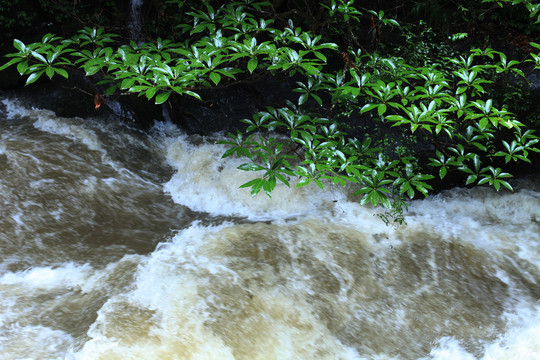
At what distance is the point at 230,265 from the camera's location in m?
2.82

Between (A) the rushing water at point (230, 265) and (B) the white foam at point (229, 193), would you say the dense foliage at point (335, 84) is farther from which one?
(A) the rushing water at point (230, 265)

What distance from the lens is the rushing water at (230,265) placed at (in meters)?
2.30

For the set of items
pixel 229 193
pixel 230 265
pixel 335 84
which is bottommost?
pixel 230 265

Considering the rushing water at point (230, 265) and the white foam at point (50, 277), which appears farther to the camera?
the white foam at point (50, 277)

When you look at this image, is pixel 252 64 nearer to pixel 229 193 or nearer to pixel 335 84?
pixel 335 84

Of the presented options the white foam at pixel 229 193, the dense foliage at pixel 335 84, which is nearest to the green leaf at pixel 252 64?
the dense foliage at pixel 335 84

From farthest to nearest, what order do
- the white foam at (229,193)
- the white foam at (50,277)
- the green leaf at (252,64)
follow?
the white foam at (229,193)
the white foam at (50,277)
the green leaf at (252,64)

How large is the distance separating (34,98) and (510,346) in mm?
5007

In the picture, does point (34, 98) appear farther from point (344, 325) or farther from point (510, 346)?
point (510, 346)

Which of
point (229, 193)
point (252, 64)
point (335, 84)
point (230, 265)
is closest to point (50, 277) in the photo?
point (230, 265)

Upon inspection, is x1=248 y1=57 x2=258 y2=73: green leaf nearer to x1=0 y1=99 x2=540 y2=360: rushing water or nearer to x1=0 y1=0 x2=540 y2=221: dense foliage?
x1=0 y1=0 x2=540 y2=221: dense foliage

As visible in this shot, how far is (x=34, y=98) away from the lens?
15.1 feet

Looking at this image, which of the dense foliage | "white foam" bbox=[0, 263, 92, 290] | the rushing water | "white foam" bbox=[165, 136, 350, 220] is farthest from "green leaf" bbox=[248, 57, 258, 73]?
"white foam" bbox=[0, 263, 92, 290]

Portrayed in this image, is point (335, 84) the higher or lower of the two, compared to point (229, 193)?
higher
